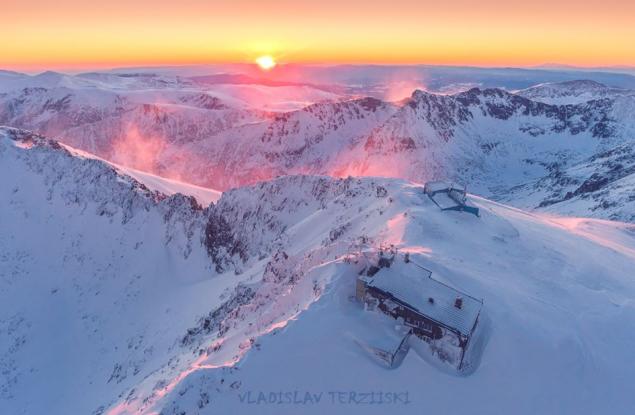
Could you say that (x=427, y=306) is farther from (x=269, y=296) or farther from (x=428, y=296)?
(x=269, y=296)

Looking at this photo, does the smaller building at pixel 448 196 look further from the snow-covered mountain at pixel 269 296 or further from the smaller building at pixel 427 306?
the smaller building at pixel 427 306

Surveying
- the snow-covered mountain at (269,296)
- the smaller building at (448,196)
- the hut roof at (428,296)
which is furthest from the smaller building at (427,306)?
the smaller building at (448,196)

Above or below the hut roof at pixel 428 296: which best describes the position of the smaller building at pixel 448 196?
below

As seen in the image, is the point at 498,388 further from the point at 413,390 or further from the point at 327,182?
the point at 327,182

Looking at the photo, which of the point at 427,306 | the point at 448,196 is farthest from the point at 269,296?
the point at 448,196

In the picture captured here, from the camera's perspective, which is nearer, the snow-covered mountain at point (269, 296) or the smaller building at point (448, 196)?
the snow-covered mountain at point (269, 296)

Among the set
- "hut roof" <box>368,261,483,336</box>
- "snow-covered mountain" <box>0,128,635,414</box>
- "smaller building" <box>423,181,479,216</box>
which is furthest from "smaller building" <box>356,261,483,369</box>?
"smaller building" <box>423,181,479,216</box>

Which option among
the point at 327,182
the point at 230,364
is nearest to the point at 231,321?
the point at 230,364

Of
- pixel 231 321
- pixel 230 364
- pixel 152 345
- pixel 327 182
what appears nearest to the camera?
pixel 230 364
